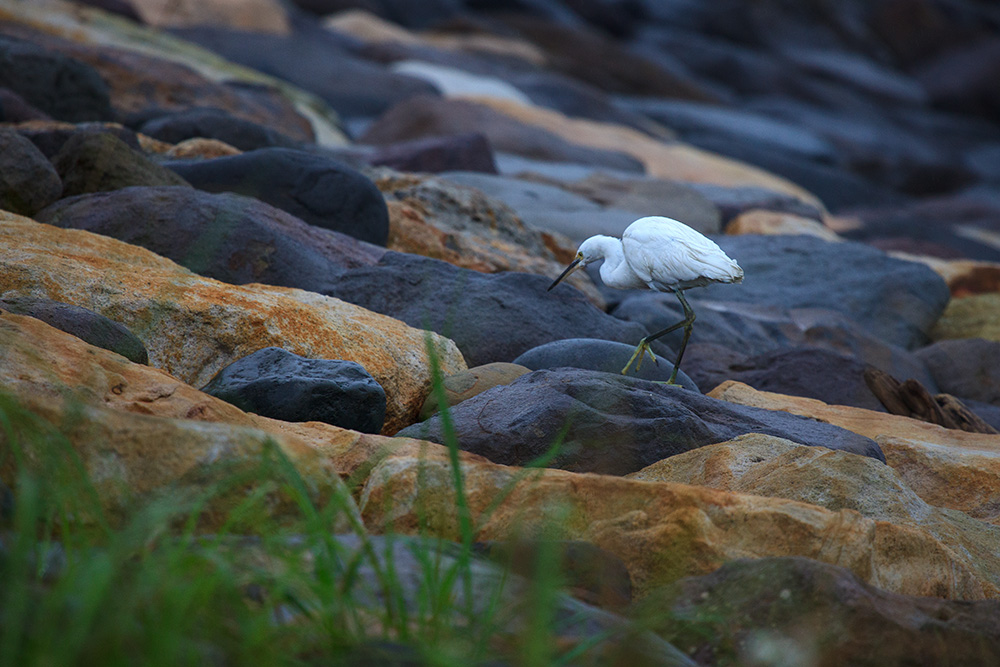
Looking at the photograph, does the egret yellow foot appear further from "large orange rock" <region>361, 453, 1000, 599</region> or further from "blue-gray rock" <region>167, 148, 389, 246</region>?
"blue-gray rock" <region>167, 148, 389, 246</region>

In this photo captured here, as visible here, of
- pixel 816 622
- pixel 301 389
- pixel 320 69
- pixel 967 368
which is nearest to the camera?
pixel 816 622

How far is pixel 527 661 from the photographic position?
1553 mm

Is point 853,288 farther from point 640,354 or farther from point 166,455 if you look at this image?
point 166,455

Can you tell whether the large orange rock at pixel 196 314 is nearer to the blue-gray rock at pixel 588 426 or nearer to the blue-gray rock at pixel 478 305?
the blue-gray rock at pixel 588 426

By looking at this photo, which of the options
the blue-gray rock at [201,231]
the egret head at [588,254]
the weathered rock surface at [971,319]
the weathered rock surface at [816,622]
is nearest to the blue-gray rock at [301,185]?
the blue-gray rock at [201,231]

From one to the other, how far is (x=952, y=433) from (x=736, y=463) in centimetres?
193

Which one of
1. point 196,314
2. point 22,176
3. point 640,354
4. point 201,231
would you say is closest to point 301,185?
point 201,231

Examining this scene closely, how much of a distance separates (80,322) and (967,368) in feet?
24.3

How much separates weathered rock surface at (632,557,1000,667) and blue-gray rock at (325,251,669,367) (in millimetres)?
3366

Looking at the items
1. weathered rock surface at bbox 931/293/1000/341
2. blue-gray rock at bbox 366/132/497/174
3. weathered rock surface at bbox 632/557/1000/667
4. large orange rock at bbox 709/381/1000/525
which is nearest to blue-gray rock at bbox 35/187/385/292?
large orange rock at bbox 709/381/1000/525

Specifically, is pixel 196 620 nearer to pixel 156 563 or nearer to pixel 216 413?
pixel 156 563

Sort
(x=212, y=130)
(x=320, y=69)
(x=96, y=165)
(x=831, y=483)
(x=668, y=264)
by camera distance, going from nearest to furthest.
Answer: (x=831, y=483), (x=668, y=264), (x=96, y=165), (x=212, y=130), (x=320, y=69)

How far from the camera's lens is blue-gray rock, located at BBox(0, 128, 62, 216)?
5.78m

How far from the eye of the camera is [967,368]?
326 inches
